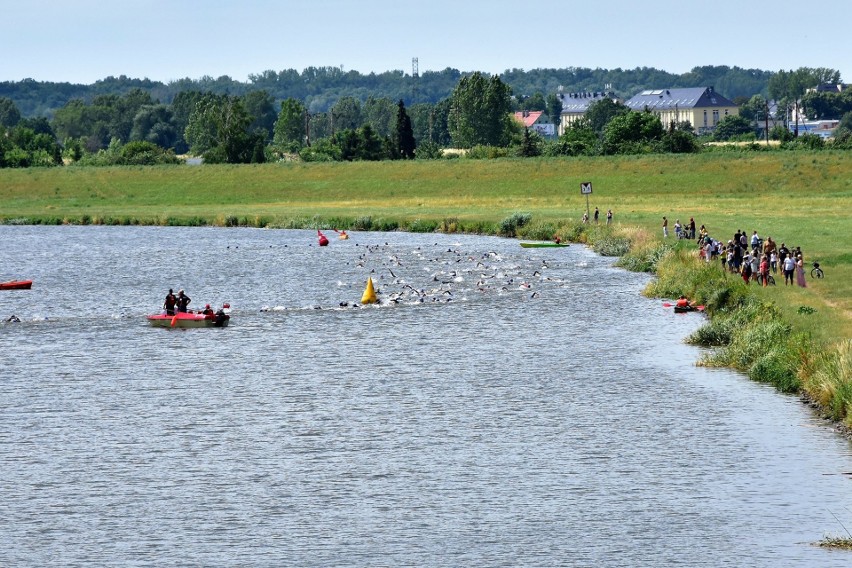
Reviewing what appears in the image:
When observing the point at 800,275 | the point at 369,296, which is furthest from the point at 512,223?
the point at 800,275

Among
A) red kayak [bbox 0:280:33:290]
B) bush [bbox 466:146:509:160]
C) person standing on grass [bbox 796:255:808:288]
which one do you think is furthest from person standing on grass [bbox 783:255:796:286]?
bush [bbox 466:146:509:160]

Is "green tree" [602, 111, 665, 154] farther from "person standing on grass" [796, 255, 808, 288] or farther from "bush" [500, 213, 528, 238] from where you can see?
"person standing on grass" [796, 255, 808, 288]

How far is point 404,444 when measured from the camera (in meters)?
38.0

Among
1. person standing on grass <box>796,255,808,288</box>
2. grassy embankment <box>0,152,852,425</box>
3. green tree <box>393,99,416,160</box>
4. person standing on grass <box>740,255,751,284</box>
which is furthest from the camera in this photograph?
green tree <box>393,99,416,160</box>

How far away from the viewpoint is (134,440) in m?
39.2

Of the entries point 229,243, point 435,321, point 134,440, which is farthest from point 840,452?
point 229,243

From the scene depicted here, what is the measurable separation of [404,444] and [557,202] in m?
110

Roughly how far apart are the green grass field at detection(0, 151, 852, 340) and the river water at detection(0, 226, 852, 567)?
2009 inches

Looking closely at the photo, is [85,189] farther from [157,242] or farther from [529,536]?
[529,536]

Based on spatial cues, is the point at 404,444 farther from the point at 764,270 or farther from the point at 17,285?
the point at 17,285

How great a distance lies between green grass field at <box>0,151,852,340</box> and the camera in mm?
128875

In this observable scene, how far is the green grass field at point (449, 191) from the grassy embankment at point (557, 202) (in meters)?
0.23

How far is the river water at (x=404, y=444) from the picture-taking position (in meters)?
29.4

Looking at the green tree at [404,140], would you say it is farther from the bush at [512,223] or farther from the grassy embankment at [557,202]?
the bush at [512,223]
